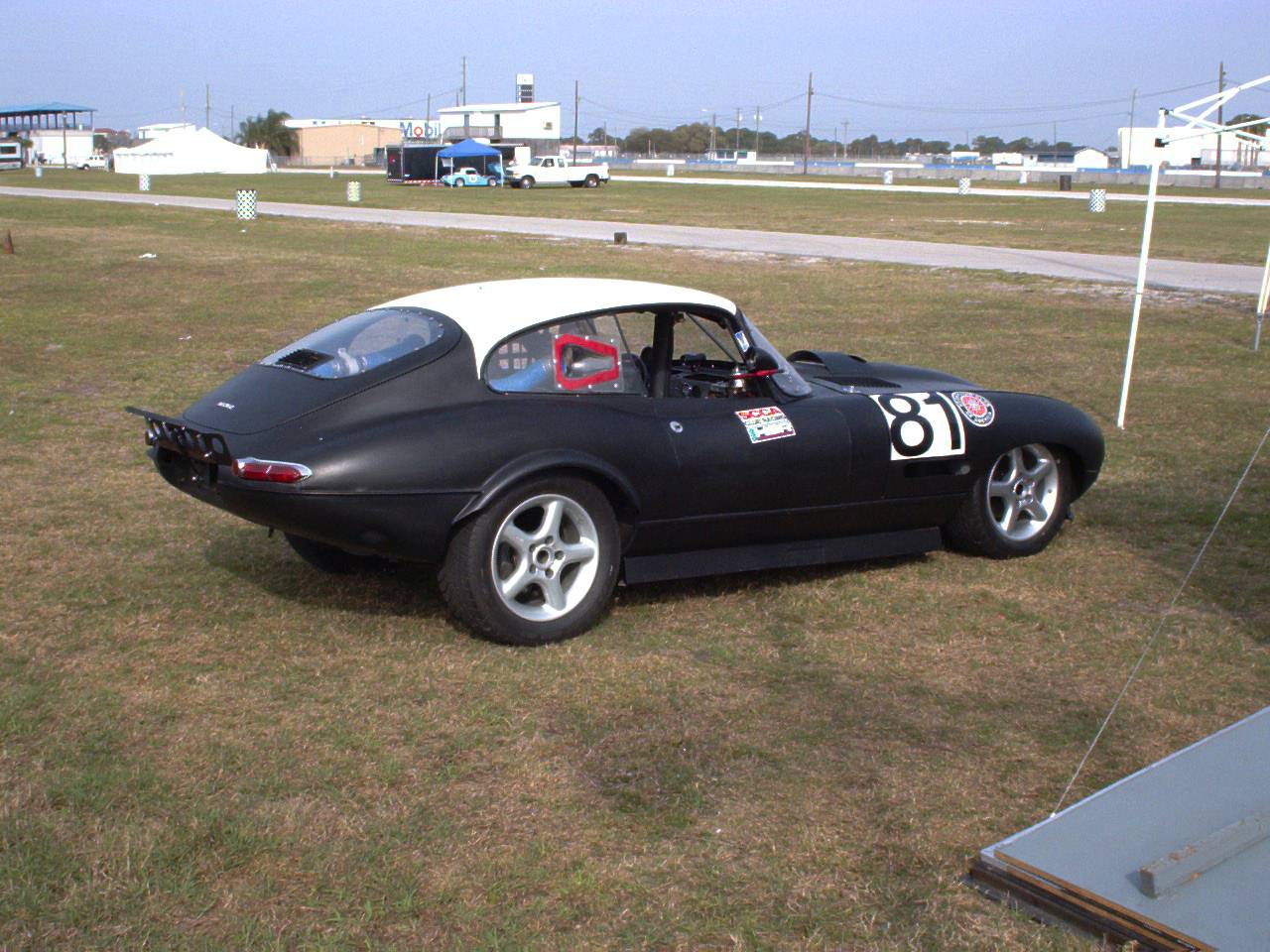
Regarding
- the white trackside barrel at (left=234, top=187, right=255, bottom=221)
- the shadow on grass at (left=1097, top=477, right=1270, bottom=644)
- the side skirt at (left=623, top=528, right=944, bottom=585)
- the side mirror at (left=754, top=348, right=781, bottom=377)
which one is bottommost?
the shadow on grass at (left=1097, top=477, right=1270, bottom=644)

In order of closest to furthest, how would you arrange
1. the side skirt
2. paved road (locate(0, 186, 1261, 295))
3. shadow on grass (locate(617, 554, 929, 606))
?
1. the side skirt
2. shadow on grass (locate(617, 554, 929, 606))
3. paved road (locate(0, 186, 1261, 295))

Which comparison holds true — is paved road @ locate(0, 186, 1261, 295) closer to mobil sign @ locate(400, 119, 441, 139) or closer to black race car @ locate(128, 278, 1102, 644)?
black race car @ locate(128, 278, 1102, 644)

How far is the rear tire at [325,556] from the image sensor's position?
231 inches

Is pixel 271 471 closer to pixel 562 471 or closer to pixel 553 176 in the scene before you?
pixel 562 471

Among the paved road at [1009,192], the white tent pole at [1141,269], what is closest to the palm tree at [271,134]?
the paved road at [1009,192]

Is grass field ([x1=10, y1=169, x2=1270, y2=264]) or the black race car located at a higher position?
grass field ([x1=10, y1=169, x2=1270, y2=264])

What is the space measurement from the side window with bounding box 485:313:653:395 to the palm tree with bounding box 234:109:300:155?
130 metres

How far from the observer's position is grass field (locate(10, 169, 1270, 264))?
1180 inches

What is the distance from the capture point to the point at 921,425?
239 inches

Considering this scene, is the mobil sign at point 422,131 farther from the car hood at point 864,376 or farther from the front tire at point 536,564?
the front tire at point 536,564

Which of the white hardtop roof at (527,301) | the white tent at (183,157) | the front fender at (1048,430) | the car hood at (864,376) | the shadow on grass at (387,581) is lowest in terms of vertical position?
the shadow on grass at (387,581)

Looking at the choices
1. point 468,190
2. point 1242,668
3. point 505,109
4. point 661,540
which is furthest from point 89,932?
point 505,109

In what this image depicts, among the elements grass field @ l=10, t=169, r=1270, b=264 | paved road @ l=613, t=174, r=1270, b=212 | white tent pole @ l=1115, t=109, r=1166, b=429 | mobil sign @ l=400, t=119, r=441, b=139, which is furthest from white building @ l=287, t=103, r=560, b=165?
white tent pole @ l=1115, t=109, r=1166, b=429

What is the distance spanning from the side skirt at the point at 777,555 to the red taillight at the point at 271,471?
4.61 ft
